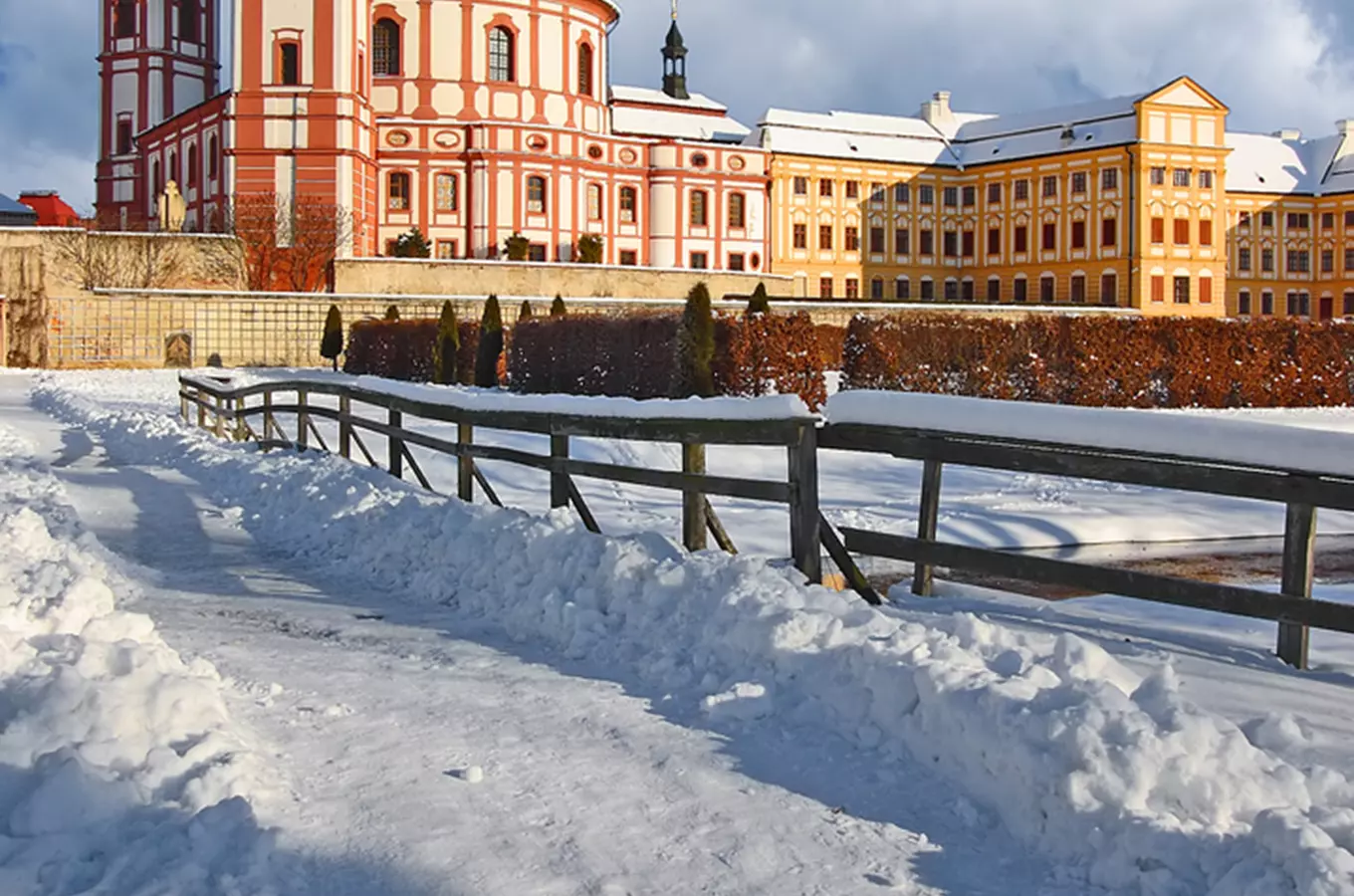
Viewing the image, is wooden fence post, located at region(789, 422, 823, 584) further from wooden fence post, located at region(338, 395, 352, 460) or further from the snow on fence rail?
wooden fence post, located at region(338, 395, 352, 460)

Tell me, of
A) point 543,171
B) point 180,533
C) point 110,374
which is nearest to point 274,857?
point 180,533

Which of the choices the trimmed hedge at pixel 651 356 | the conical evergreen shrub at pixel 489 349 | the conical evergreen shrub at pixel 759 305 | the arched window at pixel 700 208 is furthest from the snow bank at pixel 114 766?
the arched window at pixel 700 208

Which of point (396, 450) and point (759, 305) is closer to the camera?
point (396, 450)

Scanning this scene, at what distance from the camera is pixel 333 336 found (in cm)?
4191

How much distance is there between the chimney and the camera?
78.1m

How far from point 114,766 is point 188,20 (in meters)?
68.8

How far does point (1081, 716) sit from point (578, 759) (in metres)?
1.73

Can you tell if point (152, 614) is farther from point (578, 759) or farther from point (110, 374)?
point (110, 374)

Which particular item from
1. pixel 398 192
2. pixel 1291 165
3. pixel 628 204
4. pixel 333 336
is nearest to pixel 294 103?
pixel 398 192

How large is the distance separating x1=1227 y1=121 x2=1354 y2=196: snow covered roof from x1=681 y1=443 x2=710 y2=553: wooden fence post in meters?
77.2

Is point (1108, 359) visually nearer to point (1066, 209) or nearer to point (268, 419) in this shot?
point (268, 419)

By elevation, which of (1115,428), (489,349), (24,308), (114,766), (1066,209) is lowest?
(114,766)

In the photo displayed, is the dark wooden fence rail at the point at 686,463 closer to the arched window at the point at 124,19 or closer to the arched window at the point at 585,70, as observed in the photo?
the arched window at the point at 585,70

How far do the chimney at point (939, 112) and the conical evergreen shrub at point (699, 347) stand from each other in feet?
199
